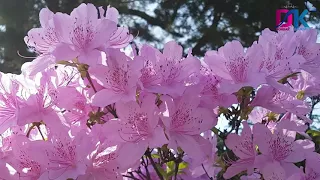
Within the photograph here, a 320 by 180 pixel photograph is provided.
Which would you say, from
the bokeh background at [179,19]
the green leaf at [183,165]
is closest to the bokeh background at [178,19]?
the bokeh background at [179,19]

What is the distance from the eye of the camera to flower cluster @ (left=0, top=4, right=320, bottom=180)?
2.30ft

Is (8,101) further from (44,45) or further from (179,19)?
(179,19)

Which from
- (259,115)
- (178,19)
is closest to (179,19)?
(178,19)

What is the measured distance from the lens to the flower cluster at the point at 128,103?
701mm

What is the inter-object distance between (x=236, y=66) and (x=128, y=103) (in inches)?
6.3

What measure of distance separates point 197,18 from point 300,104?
5818 millimetres

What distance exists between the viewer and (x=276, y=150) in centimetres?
77

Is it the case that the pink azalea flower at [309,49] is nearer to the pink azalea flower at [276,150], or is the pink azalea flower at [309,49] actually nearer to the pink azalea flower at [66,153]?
the pink azalea flower at [276,150]

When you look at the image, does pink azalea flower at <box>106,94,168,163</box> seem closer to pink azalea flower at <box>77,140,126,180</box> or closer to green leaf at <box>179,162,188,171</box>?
pink azalea flower at <box>77,140,126,180</box>

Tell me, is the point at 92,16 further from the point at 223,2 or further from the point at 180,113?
the point at 223,2

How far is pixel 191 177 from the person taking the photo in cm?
91

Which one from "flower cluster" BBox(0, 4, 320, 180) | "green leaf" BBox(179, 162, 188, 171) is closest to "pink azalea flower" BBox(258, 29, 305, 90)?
"flower cluster" BBox(0, 4, 320, 180)

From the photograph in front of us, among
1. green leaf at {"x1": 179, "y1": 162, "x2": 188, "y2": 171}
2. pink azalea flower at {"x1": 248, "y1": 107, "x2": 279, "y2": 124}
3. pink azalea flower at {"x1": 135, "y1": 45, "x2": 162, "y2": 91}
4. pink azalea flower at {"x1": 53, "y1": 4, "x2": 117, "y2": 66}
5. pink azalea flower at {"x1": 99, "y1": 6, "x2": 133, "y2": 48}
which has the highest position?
pink azalea flower at {"x1": 53, "y1": 4, "x2": 117, "y2": 66}

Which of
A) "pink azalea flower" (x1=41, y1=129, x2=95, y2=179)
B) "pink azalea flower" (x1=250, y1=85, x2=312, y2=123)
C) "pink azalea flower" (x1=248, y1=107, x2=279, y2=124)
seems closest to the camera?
"pink azalea flower" (x1=41, y1=129, x2=95, y2=179)
